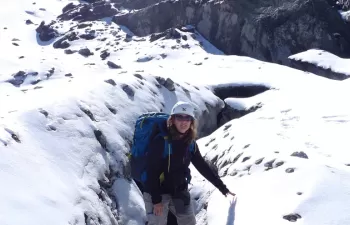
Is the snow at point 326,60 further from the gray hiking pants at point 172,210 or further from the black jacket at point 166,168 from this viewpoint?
the black jacket at point 166,168

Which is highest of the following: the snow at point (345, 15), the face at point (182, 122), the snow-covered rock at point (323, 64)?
the face at point (182, 122)

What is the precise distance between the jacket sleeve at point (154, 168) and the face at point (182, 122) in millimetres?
395

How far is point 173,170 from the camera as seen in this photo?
7637 millimetres

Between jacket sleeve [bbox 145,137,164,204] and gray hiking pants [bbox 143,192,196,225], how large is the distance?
1.69 feet

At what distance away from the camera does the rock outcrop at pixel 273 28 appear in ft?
172

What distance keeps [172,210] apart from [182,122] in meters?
2.00

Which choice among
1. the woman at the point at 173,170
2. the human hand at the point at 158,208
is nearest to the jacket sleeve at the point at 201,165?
the woman at the point at 173,170

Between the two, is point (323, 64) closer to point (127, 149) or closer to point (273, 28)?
point (273, 28)

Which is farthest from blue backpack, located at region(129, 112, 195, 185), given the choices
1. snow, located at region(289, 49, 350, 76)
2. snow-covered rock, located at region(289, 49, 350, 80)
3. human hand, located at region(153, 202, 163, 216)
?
snow, located at region(289, 49, 350, 76)

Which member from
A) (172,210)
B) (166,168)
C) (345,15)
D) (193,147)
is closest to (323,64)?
(345,15)

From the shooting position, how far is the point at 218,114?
86.3 ft

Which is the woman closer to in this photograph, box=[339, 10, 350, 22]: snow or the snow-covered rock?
the snow-covered rock

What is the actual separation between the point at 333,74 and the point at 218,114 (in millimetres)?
18069

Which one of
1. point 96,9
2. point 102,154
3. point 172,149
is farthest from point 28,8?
point 172,149
